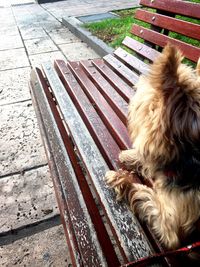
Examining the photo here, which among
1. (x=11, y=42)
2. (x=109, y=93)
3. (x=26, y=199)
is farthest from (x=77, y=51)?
(x=26, y=199)

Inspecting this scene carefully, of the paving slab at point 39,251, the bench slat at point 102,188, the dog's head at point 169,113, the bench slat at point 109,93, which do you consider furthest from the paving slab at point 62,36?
the dog's head at point 169,113

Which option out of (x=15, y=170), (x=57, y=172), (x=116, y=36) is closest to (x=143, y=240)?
(x=57, y=172)

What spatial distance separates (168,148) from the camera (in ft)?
5.06

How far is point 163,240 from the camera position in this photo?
1.70 metres

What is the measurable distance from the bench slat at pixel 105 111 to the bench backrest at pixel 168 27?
75cm

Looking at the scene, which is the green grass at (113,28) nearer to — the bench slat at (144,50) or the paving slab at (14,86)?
the paving slab at (14,86)

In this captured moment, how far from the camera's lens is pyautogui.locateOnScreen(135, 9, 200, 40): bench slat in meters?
2.78

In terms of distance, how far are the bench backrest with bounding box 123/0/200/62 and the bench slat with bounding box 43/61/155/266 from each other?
1150 millimetres

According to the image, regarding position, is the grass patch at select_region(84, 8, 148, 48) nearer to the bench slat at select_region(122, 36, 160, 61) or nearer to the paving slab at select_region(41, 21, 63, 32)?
the paving slab at select_region(41, 21, 63, 32)

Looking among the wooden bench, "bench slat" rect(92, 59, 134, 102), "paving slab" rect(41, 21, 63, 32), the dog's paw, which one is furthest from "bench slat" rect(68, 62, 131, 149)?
"paving slab" rect(41, 21, 63, 32)

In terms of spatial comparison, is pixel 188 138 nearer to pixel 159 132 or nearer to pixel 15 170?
pixel 159 132

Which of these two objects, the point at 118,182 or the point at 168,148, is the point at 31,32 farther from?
the point at 168,148

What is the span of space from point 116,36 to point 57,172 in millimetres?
4673

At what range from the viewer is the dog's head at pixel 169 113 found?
1319 mm
